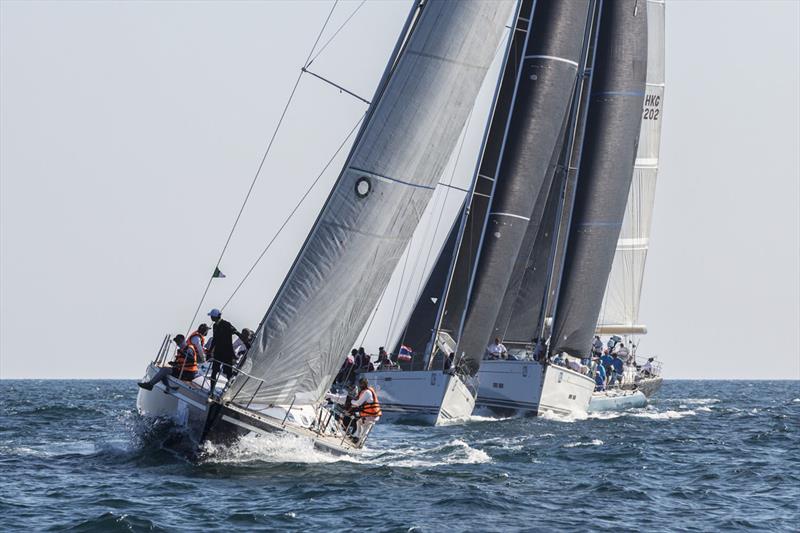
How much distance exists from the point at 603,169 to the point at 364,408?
17.8 meters

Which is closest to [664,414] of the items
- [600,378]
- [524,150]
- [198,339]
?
[600,378]

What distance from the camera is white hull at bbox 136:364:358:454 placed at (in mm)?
20250

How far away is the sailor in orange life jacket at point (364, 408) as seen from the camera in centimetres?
2270

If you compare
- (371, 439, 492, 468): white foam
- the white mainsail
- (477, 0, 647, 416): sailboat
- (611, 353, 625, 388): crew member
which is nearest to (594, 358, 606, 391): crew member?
(611, 353, 625, 388): crew member

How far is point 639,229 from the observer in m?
51.2

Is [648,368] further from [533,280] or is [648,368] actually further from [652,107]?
[533,280]

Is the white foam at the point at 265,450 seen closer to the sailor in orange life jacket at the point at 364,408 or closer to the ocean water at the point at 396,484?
the ocean water at the point at 396,484

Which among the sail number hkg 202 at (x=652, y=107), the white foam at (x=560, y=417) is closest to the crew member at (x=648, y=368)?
the sail number hkg 202 at (x=652, y=107)

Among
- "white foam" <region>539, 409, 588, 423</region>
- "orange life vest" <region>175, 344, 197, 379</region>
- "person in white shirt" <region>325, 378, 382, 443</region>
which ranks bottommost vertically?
"person in white shirt" <region>325, 378, 382, 443</region>

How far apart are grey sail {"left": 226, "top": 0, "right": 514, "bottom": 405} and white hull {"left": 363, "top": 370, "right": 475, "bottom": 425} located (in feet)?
37.0

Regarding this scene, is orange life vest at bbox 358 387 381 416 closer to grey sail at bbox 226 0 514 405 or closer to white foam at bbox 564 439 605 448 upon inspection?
grey sail at bbox 226 0 514 405

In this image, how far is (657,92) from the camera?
49094 millimetres

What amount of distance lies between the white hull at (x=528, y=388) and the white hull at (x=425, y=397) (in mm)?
→ 1761

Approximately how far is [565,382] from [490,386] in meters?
2.18
